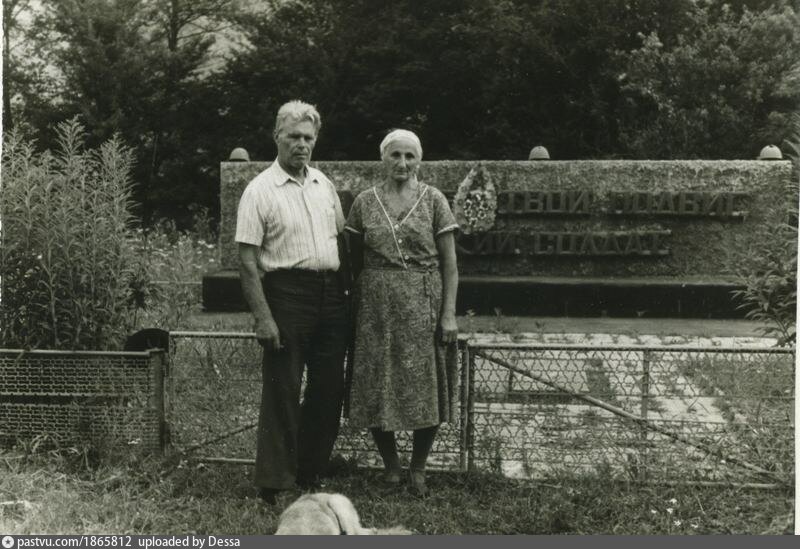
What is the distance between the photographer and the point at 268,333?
407 centimetres

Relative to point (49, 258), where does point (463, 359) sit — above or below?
below

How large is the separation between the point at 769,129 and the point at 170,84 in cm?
1292

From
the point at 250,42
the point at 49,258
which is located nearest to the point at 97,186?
the point at 49,258

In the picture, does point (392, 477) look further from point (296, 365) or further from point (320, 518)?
point (320, 518)

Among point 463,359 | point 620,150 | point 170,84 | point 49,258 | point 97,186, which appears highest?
point 170,84

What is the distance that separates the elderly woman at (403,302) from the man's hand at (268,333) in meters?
0.44

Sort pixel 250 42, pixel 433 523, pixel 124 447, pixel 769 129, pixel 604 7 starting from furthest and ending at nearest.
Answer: pixel 250 42 < pixel 604 7 < pixel 769 129 < pixel 124 447 < pixel 433 523

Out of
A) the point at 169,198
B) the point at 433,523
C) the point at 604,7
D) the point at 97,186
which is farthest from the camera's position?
the point at 169,198

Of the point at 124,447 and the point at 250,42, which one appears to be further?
the point at 250,42

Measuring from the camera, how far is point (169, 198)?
19.4m

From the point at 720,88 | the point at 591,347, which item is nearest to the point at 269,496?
the point at 591,347

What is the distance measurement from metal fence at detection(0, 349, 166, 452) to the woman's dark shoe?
1.41 meters

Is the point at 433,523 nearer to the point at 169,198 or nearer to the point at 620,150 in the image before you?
the point at 620,150

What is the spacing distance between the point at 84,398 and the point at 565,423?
2.63 meters
